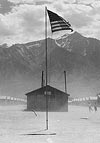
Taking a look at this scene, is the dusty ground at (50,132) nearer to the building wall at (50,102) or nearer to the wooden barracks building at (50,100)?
the wooden barracks building at (50,100)

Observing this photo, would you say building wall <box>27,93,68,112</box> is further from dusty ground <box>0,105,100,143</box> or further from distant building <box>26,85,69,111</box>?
dusty ground <box>0,105,100,143</box>

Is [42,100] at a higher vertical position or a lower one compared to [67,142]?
higher

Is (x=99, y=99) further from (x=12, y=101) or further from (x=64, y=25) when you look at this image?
(x=64, y=25)

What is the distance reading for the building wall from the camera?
65.4m

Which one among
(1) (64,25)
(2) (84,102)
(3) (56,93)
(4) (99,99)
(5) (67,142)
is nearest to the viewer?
(5) (67,142)

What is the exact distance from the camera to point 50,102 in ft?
215

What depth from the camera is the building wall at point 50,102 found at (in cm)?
6538

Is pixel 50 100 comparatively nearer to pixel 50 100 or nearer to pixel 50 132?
pixel 50 100

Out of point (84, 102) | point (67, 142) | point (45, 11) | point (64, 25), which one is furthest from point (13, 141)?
point (84, 102)

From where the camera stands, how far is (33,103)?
65.9 metres

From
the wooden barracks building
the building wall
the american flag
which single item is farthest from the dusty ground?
the building wall

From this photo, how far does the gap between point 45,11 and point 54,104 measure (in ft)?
139

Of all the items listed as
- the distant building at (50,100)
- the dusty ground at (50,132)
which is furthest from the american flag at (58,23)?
the distant building at (50,100)

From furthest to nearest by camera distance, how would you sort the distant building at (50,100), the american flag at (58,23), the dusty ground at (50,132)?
the distant building at (50,100)
the american flag at (58,23)
the dusty ground at (50,132)
